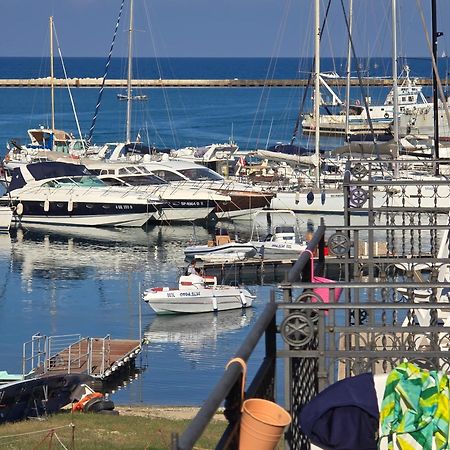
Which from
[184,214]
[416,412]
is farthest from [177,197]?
[416,412]

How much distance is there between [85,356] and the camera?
101 feet

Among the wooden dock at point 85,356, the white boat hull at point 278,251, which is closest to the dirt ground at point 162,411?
the wooden dock at point 85,356

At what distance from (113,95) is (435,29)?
145696 millimetres

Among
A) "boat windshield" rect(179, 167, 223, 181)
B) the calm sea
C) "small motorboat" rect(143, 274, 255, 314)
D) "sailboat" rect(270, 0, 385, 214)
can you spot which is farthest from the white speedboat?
"boat windshield" rect(179, 167, 223, 181)

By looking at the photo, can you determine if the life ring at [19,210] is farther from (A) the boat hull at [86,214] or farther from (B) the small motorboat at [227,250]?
(B) the small motorboat at [227,250]

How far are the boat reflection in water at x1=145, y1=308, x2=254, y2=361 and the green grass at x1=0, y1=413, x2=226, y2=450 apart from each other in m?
10.4

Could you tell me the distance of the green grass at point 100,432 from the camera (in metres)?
19.5

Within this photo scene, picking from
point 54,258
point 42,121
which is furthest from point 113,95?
point 54,258

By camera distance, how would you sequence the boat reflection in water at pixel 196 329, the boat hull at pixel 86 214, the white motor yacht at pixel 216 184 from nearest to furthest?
1. the boat reflection in water at pixel 196 329
2. the boat hull at pixel 86 214
3. the white motor yacht at pixel 216 184

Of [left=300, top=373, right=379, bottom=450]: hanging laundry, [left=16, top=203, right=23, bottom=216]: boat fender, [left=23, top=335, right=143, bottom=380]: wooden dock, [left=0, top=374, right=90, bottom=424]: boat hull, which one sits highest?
[left=300, top=373, right=379, bottom=450]: hanging laundry

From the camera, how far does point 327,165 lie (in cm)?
6359

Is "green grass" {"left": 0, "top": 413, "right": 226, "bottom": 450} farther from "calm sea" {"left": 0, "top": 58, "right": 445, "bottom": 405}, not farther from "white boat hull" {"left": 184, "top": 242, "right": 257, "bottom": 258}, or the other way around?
"white boat hull" {"left": 184, "top": 242, "right": 257, "bottom": 258}

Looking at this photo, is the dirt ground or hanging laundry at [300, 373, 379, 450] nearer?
hanging laundry at [300, 373, 379, 450]

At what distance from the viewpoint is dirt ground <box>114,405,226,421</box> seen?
2359 centimetres
